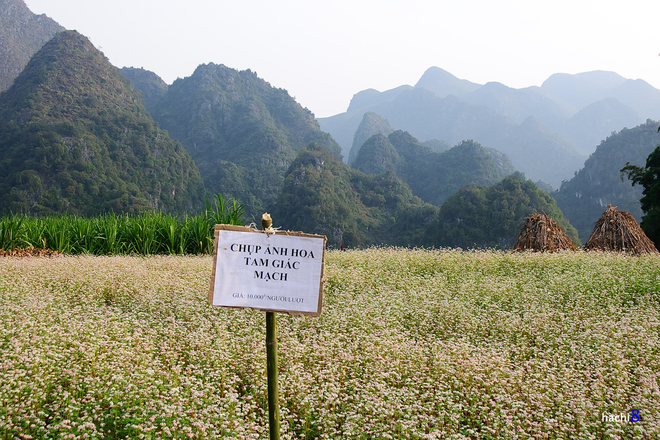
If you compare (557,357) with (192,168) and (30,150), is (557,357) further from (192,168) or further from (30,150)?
(192,168)

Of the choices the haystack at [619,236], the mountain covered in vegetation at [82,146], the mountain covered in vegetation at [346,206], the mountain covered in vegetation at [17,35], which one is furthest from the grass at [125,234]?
the mountain covered in vegetation at [17,35]

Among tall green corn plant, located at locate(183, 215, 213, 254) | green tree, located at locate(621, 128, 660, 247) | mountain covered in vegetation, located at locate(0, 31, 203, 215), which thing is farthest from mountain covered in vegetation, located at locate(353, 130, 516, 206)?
tall green corn plant, located at locate(183, 215, 213, 254)

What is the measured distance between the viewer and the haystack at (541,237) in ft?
40.2

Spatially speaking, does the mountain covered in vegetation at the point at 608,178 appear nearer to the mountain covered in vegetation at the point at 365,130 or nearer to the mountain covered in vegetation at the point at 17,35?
the mountain covered in vegetation at the point at 365,130

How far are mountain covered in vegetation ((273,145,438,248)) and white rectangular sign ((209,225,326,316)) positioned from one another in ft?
207

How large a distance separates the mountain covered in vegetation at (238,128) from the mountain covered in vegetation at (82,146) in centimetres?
1521

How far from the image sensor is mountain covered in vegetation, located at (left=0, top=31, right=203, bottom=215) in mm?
55719

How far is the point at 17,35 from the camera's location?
11569 centimetres

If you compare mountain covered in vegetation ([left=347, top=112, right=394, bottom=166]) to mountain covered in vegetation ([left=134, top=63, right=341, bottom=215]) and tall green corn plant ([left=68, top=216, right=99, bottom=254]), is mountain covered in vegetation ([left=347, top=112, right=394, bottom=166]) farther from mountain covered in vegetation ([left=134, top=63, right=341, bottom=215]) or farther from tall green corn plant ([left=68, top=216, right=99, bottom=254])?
tall green corn plant ([left=68, top=216, right=99, bottom=254])

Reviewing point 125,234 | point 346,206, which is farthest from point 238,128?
point 125,234

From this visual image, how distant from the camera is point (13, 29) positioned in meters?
115

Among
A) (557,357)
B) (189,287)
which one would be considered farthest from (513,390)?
(189,287)

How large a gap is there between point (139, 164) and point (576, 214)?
85.1 meters

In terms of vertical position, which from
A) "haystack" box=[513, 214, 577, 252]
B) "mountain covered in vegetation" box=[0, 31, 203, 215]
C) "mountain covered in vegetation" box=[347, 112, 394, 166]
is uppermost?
"mountain covered in vegetation" box=[347, 112, 394, 166]
